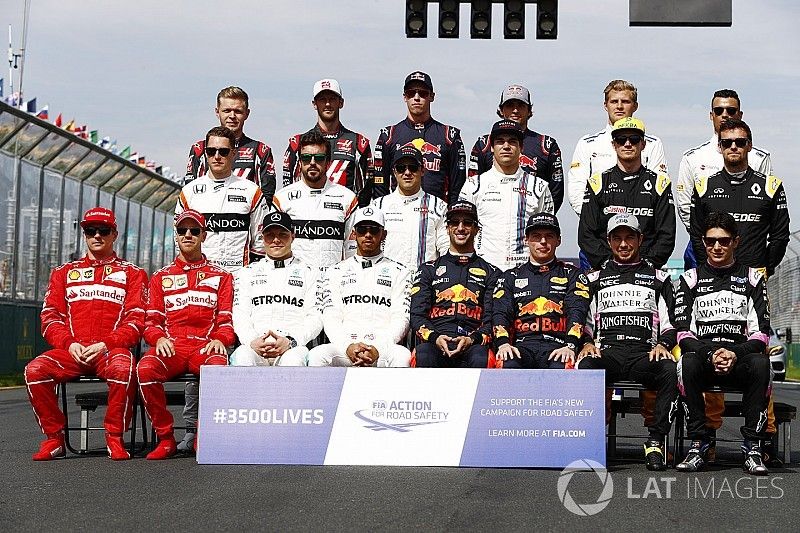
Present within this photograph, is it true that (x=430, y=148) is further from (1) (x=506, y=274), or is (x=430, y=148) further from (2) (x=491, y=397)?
(2) (x=491, y=397)

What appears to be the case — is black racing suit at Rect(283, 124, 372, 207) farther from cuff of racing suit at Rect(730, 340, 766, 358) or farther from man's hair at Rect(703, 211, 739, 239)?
cuff of racing suit at Rect(730, 340, 766, 358)

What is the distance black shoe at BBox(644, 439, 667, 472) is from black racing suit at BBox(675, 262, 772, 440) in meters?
0.24

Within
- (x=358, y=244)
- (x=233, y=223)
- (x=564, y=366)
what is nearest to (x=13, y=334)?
(x=233, y=223)

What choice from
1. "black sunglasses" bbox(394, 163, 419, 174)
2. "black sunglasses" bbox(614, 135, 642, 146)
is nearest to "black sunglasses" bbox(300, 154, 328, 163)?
"black sunglasses" bbox(394, 163, 419, 174)

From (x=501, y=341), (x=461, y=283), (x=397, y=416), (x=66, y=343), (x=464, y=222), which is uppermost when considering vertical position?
(x=464, y=222)

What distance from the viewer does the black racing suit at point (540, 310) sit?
30.0ft

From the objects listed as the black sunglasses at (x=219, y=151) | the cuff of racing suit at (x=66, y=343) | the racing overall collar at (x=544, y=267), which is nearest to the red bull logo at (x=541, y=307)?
the racing overall collar at (x=544, y=267)

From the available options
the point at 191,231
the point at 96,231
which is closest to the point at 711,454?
the point at 191,231

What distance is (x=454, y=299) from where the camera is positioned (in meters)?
9.46

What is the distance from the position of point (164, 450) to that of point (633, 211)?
405cm

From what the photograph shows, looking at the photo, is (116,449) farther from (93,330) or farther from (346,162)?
(346,162)

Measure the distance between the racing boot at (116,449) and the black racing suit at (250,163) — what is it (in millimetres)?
3036

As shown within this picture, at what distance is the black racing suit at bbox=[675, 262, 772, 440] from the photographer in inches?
339

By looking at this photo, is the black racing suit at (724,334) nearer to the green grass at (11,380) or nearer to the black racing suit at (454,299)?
the black racing suit at (454,299)
